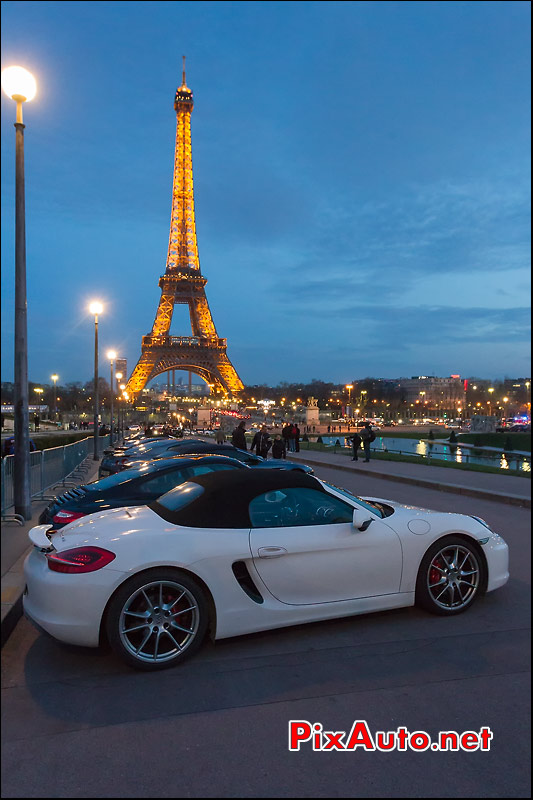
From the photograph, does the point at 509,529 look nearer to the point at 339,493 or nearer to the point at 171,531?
the point at 339,493

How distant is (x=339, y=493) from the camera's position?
501 cm

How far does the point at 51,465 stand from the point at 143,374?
6933cm

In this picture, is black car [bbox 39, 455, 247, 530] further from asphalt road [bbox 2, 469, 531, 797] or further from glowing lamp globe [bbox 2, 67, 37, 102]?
glowing lamp globe [bbox 2, 67, 37, 102]

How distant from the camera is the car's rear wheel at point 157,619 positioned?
3.63m

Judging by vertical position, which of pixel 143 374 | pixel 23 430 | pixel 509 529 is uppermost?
pixel 143 374

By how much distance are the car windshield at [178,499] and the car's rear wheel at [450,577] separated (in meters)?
1.96

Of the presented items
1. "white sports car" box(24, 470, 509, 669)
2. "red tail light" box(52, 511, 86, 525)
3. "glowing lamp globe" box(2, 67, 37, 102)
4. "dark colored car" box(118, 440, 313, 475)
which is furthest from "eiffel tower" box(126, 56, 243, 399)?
"white sports car" box(24, 470, 509, 669)

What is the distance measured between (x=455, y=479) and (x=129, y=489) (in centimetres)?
975

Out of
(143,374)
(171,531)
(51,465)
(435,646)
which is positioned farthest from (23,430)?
(143,374)

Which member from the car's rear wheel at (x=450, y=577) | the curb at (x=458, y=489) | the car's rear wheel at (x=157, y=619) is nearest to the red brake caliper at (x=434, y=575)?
the car's rear wheel at (x=450, y=577)

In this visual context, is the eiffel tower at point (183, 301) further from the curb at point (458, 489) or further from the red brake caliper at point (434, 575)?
the red brake caliper at point (434, 575)

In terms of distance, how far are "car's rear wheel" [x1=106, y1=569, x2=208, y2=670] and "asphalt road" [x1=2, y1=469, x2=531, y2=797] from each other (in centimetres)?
12

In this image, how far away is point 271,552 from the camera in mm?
4035

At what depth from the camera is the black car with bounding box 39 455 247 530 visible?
20.8ft
